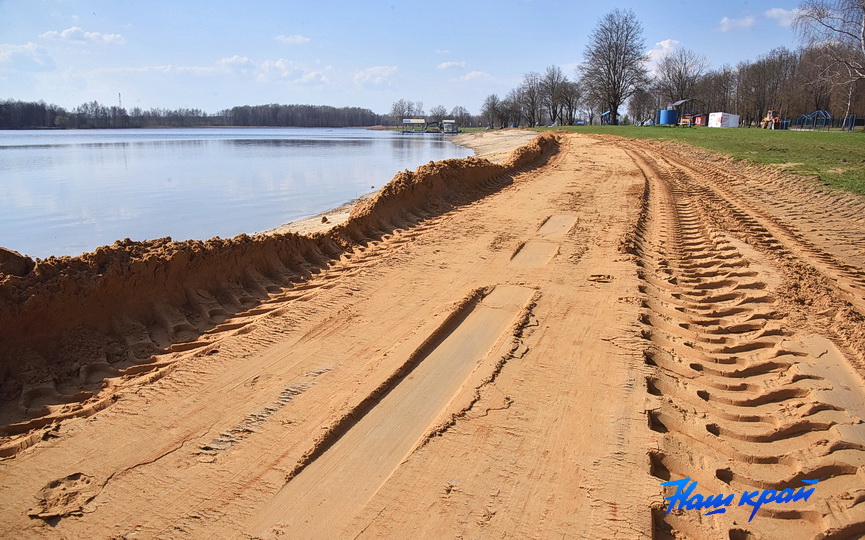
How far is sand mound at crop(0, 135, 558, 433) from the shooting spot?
13.9 feet

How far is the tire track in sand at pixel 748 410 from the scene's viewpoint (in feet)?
9.53

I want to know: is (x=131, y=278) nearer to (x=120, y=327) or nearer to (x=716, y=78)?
(x=120, y=327)

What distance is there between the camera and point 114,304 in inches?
204

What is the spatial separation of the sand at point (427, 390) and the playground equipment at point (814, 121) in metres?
66.6

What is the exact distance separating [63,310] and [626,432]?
487 cm

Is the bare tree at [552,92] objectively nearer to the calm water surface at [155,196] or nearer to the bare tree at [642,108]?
the bare tree at [642,108]

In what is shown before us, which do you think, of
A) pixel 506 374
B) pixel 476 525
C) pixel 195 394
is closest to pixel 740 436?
pixel 506 374

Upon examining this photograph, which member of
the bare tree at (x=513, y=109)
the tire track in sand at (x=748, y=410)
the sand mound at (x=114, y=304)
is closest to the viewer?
the tire track in sand at (x=748, y=410)

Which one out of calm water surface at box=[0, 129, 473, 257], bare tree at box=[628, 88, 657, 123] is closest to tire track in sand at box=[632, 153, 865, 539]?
calm water surface at box=[0, 129, 473, 257]

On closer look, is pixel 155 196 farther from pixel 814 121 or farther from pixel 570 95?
pixel 570 95

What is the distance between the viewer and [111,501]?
9.83 feet

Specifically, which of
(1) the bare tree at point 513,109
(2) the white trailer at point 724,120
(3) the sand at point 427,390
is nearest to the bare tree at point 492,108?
(1) the bare tree at point 513,109

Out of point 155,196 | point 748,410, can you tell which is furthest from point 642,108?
point 748,410

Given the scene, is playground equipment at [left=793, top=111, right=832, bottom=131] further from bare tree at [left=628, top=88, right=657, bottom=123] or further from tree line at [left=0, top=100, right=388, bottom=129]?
tree line at [left=0, top=100, right=388, bottom=129]
